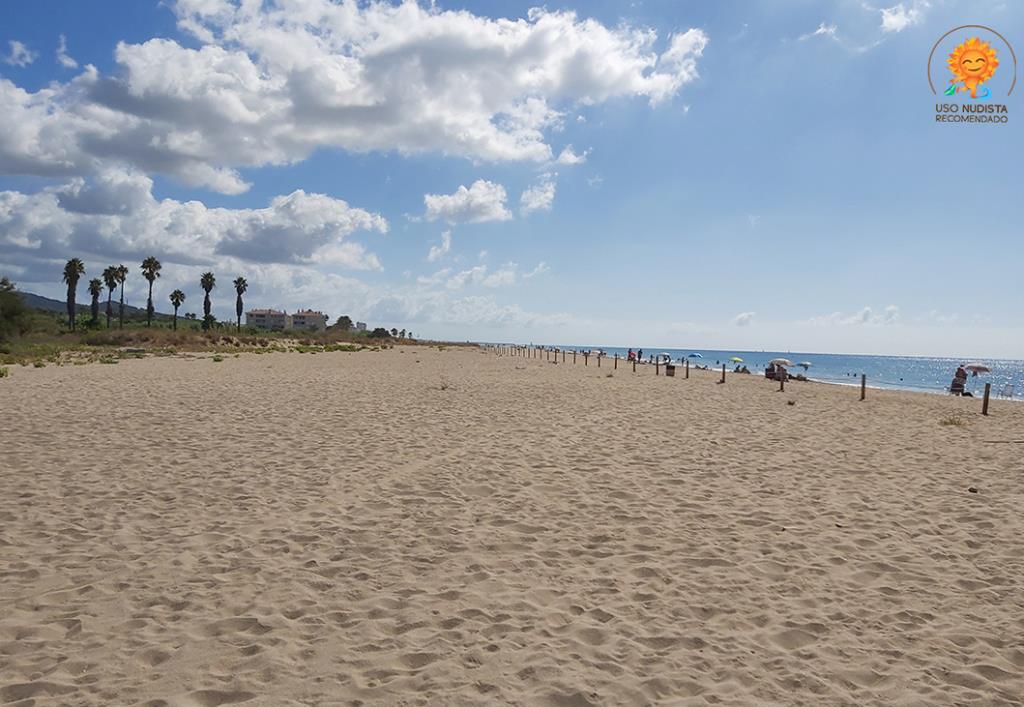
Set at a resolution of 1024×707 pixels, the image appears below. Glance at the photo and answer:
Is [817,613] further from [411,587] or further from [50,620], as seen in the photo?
[50,620]

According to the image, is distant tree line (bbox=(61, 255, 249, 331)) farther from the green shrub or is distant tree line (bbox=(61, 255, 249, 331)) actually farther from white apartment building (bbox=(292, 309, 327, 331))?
white apartment building (bbox=(292, 309, 327, 331))

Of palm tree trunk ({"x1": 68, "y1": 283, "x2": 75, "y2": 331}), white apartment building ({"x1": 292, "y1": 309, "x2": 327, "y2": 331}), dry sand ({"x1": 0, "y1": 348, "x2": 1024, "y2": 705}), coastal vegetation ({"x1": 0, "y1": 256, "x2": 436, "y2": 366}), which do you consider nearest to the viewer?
dry sand ({"x1": 0, "y1": 348, "x2": 1024, "y2": 705})

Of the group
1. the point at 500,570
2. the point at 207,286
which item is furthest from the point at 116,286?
the point at 500,570

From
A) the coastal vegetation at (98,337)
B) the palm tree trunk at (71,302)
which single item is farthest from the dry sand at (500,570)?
the palm tree trunk at (71,302)

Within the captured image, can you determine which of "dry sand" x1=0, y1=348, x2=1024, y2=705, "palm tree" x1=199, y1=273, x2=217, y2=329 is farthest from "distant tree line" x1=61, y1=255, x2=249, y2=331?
"dry sand" x1=0, y1=348, x2=1024, y2=705

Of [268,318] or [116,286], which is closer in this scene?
[116,286]

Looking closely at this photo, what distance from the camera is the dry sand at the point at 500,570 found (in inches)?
151

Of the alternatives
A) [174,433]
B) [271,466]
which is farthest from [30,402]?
[271,466]

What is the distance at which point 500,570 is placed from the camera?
219 inches

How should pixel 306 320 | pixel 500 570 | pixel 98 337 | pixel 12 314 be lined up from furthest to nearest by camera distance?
pixel 306 320, pixel 98 337, pixel 12 314, pixel 500 570

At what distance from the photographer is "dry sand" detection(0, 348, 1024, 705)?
3.83m

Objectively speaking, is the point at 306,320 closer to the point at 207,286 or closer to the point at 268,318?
the point at 268,318

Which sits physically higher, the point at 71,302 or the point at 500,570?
the point at 71,302

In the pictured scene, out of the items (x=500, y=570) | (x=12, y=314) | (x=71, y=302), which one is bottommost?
(x=500, y=570)
